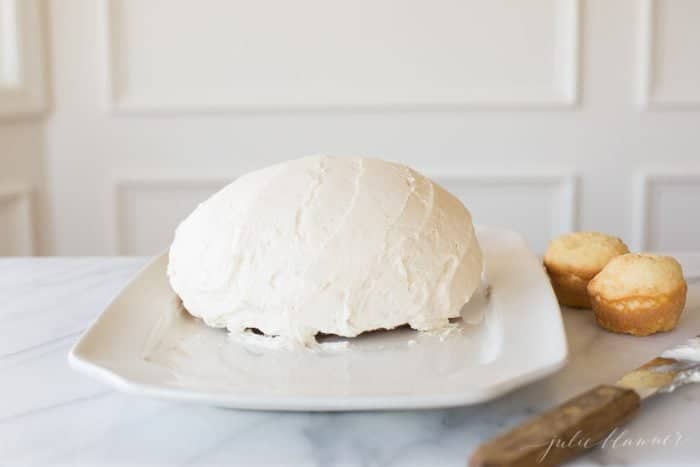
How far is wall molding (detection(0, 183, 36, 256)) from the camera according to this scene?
2.09 meters

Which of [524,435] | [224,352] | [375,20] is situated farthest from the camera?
[375,20]

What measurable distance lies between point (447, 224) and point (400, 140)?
1.41 m

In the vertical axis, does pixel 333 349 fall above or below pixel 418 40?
below

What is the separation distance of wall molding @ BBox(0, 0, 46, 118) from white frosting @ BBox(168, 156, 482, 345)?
4.74ft

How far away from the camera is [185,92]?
2.12m

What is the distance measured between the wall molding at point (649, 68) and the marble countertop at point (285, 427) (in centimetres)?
152

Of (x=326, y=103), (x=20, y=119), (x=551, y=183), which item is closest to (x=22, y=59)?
(x=20, y=119)

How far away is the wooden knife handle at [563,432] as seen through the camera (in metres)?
0.44

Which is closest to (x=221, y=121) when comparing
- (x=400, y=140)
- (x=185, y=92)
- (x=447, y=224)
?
(x=185, y=92)

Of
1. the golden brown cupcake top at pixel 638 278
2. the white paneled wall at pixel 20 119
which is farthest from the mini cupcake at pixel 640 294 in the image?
the white paneled wall at pixel 20 119

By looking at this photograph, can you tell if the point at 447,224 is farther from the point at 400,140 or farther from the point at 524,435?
the point at 400,140

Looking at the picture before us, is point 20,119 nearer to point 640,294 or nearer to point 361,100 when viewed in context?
point 361,100

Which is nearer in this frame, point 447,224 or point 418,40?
point 447,224

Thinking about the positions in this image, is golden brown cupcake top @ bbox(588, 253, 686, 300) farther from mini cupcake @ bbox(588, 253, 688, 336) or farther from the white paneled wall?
the white paneled wall
